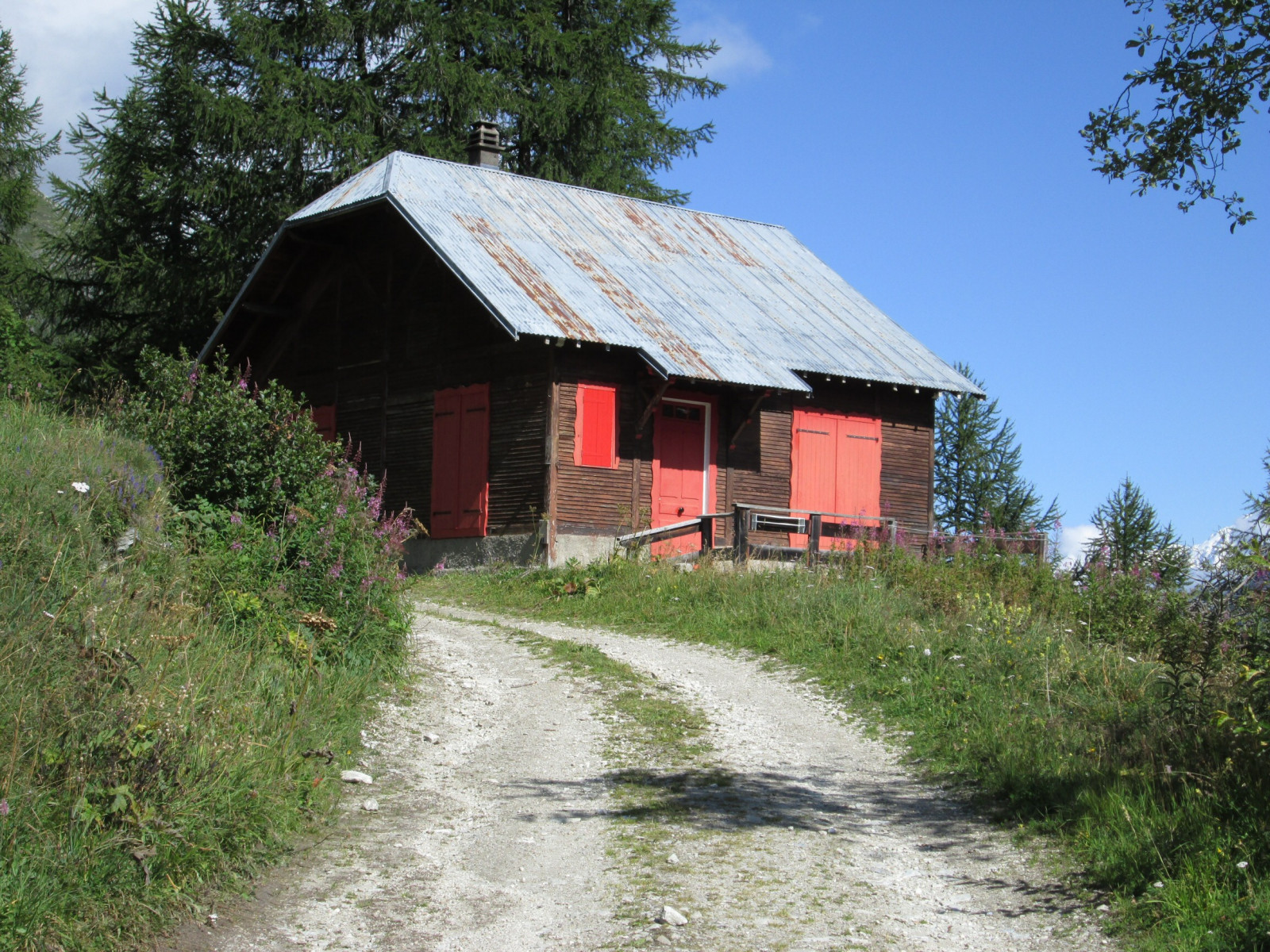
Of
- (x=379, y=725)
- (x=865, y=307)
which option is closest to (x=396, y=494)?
(x=865, y=307)

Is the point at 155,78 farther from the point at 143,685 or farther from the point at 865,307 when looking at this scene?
the point at 143,685

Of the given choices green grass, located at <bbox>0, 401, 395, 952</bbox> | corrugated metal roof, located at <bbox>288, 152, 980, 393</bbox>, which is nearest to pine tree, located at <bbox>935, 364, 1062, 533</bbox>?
corrugated metal roof, located at <bbox>288, 152, 980, 393</bbox>

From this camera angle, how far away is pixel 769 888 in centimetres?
638

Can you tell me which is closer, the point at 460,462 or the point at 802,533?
the point at 460,462

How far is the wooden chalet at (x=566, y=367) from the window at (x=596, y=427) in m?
0.04

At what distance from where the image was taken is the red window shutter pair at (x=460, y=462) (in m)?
20.4

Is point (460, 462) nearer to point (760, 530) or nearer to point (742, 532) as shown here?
point (760, 530)

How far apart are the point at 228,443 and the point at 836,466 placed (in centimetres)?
1390

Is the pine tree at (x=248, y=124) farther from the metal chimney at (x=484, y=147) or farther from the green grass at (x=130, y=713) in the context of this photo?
the green grass at (x=130, y=713)

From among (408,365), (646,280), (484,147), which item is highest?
(484,147)

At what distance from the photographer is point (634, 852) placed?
6.83 meters

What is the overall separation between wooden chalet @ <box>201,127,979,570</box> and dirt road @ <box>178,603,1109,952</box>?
9662mm

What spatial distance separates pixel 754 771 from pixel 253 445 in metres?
4.82

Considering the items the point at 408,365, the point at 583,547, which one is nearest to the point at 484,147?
the point at 408,365
